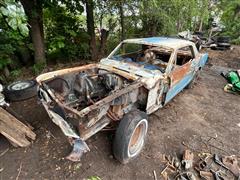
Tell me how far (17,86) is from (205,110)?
4626mm

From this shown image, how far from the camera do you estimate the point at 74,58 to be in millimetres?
6277

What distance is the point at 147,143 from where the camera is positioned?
3160 millimetres

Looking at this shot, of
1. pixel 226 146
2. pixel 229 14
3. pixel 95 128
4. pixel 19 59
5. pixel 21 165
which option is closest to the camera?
pixel 95 128

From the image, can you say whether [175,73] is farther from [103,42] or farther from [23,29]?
[23,29]

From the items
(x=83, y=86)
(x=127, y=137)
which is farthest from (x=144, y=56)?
(x=127, y=137)

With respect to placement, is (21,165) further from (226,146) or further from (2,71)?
(226,146)

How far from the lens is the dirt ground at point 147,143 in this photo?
2588 mm

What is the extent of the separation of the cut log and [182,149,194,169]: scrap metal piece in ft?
8.54

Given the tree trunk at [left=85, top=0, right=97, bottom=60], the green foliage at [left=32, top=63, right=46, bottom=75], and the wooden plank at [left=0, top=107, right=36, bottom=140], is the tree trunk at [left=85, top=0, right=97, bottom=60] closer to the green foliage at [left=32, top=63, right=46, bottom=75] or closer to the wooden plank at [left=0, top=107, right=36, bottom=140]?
the green foliage at [left=32, top=63, right=46, bottom=75]

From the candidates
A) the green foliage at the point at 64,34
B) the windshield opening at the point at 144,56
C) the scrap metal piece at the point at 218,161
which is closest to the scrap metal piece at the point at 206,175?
the scrap metal piece at the point at 218,161

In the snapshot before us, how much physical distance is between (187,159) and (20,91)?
12.4 ft

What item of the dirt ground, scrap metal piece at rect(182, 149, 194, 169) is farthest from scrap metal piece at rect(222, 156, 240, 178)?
scrap metal piece at rect(182, 149, 194, 169)

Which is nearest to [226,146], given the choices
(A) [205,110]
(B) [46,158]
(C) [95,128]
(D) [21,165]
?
(A) [205,110]

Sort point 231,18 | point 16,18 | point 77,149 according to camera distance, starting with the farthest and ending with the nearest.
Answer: point 231,18 < point 16,18 < point 77,149
